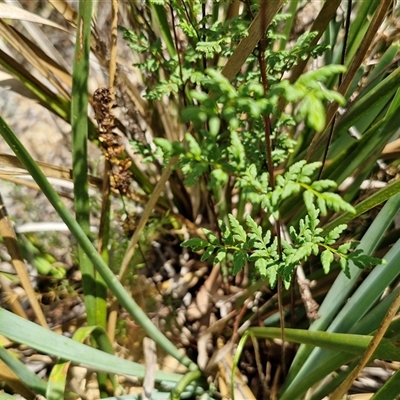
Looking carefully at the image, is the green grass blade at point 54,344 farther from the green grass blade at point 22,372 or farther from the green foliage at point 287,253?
the green foliage at point 287,253

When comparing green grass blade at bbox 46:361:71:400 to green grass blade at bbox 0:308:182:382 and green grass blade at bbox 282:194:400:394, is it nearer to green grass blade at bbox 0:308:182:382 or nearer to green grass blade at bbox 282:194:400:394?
green grass blade at bbox 0:308:182:382

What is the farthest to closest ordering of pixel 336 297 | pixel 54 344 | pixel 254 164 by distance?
1. pixel 336 297
2. pixel 54 344
3. pixel 254 164

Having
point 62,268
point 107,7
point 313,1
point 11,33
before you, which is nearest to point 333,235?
point 11,33

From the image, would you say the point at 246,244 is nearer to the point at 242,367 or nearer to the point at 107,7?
the point at 242,367

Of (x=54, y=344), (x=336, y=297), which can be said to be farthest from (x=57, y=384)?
(x=336, y=297)

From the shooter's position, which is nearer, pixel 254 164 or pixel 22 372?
pixel 254 164


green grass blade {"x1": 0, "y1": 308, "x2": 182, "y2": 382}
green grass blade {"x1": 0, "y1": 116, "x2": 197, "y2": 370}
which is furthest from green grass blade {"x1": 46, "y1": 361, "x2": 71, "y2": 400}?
green grass blade {"x1": 0, "y1": 116, "x2": 197, "y2": 370}

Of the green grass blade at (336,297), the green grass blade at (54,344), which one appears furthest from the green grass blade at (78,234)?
the green grass blade at (336,297)

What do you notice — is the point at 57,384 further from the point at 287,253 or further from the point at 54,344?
the point at 287,253

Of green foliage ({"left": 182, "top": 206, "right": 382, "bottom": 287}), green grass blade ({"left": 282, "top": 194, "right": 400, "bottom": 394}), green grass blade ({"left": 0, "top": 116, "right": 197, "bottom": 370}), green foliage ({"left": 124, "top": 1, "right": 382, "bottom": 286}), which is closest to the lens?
green foliage ({"left": 124, "top": 1, "right": 382, "bottom": 286})
